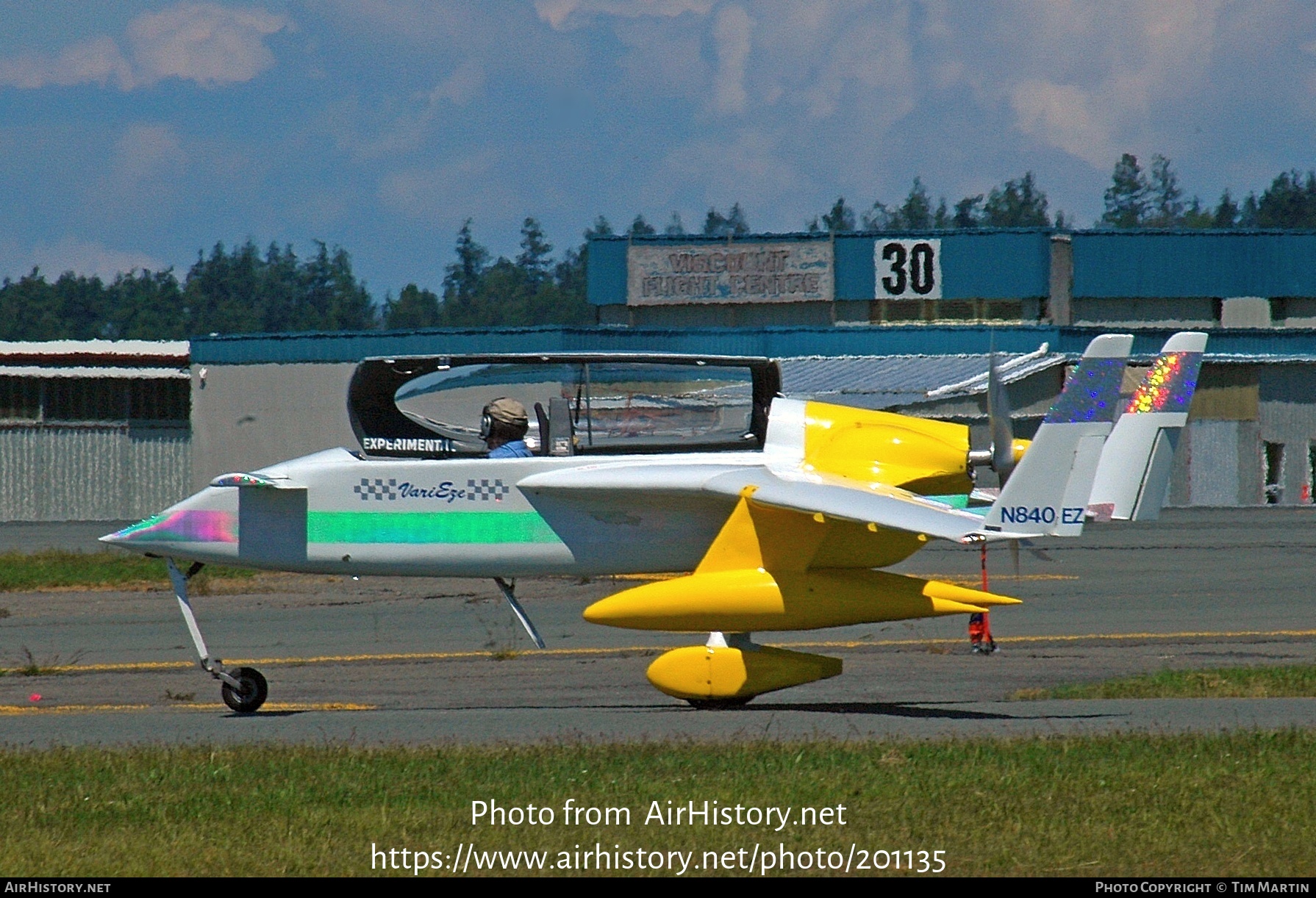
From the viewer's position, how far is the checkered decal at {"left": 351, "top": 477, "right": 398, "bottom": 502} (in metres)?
11.6

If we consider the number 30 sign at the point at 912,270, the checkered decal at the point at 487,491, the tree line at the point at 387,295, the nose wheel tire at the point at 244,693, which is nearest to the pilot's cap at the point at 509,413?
the checkered decal at the point at 487,491

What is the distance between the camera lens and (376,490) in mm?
11617

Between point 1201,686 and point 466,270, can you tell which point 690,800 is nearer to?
point 1201,686

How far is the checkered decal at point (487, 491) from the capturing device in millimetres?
11508

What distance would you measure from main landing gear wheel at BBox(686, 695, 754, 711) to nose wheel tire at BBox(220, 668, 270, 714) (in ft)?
10.8

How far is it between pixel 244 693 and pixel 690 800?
203 inches

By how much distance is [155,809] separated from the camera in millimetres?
7656

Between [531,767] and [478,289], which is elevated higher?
[478,289]

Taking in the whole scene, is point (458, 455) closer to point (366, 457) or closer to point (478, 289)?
point (366, 457)

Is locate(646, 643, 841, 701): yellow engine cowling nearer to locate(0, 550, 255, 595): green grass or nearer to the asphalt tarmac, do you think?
the asphalt tarmac

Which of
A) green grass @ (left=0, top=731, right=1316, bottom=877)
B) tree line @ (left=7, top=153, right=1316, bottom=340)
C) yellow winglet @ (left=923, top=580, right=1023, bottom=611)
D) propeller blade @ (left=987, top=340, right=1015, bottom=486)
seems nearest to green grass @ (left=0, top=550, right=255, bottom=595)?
yellow winglet @ (left=923, top=580, right=1023, bottom=611)

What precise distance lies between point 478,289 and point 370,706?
174 meters

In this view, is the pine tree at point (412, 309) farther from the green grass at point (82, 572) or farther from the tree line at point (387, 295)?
the green grass at point (82, 572)

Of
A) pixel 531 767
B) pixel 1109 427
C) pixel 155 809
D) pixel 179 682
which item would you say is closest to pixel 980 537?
pixel 1109 427
